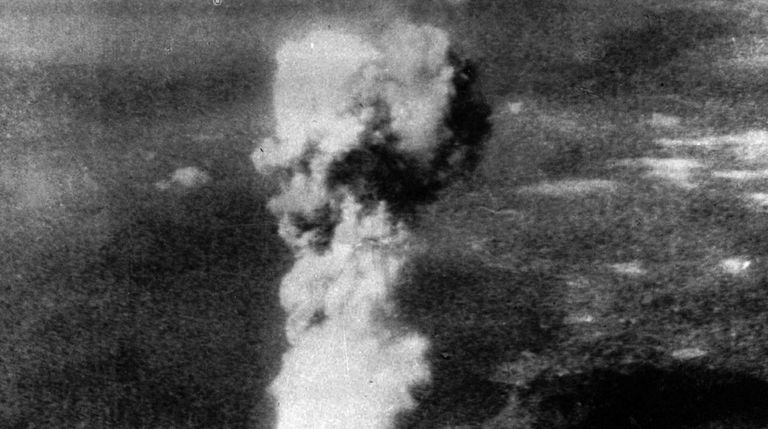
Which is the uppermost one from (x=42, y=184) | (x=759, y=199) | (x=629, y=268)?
(x=42, y=184)

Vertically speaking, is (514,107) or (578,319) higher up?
(514,107)

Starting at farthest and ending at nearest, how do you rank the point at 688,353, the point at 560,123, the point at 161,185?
the point at 161,185 < the point at 560,123 < the point at 688,353

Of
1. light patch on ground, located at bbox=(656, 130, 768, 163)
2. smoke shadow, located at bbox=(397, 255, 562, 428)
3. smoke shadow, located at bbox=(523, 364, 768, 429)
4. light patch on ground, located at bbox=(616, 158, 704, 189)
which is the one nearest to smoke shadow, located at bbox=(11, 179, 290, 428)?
smoke shadow, located at bbox=(397, 255, 562, 428)

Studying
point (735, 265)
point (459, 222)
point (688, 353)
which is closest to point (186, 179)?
point (459, 222)

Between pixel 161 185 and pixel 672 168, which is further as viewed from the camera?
pixel 161 185

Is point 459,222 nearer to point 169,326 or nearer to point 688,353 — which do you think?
point 688,353

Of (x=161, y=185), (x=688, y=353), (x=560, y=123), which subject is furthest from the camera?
(x=161, y=185)
